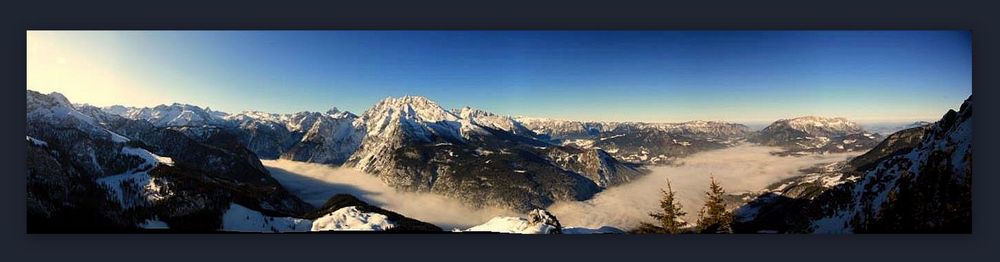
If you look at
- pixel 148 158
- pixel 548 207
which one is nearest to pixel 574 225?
pixel 548 207

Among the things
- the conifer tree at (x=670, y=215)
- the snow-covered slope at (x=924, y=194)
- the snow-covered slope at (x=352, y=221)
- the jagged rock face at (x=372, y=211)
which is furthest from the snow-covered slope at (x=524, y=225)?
the snow-covered slope at (x=924, y=194)

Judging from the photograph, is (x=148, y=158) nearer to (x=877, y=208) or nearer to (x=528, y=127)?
(x=528, y=127)

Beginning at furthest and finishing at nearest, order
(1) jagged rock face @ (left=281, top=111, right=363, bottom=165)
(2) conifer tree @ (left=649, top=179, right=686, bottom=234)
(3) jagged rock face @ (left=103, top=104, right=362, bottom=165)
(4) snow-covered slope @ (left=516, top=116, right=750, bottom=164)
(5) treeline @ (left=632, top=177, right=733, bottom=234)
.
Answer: (1) jagged rock face @ (left=281, top=111, right=363, bottom=165) → (4) snow-covered slope @ (left=516, top=116, right=750, bottom=164) → (3) jagged rock face @ (left=103, top=104, right=362, bottom=165) → (2) conifer tree @ (left=649, top=179, right=686, bottom=234) → (5) treeline @ (left=632, top=177, right=733, bottom=234)

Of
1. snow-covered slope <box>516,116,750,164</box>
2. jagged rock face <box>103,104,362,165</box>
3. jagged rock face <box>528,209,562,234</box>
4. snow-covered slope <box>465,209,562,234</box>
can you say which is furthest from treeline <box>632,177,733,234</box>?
jagged rock face <box>103,104,362,165</box>

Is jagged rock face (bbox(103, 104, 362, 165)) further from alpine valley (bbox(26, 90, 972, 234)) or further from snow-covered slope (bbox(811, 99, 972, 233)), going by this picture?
snow-covered slope (bbox(811, 99, 972, 233))

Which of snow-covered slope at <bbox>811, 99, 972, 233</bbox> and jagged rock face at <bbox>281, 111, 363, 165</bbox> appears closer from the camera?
snow-covered slope at <bbox>811, 99, 972, 233</bbox>

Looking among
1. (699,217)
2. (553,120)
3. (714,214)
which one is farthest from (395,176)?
(714,214)

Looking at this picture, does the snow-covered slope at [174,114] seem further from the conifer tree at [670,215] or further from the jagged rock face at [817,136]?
the jagged rock face at [817,136]
